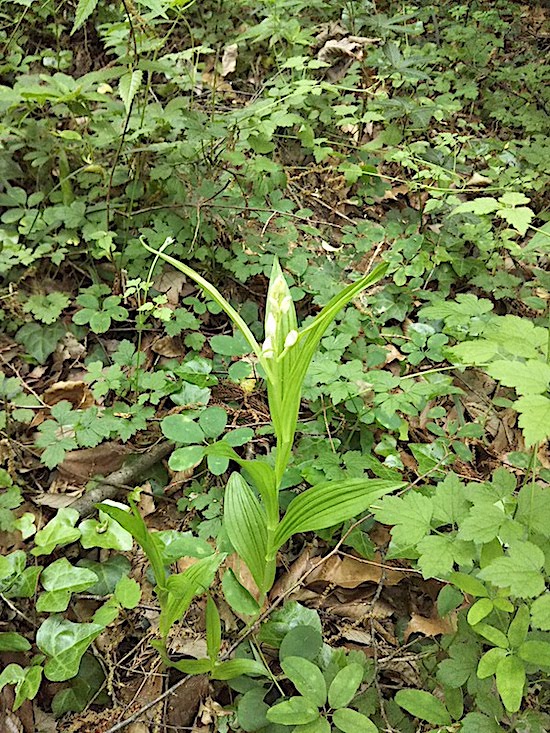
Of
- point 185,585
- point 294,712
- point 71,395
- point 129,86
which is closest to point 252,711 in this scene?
point 294,712

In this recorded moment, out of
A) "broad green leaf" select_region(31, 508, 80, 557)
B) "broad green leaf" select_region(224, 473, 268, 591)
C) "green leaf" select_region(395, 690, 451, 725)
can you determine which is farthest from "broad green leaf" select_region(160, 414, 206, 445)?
"green leaf" select_region(395, 690, 451, 725)

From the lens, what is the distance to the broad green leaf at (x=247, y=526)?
1357 mm

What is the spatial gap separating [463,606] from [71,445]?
1117mm

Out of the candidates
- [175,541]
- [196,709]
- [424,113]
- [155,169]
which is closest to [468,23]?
[424,113]

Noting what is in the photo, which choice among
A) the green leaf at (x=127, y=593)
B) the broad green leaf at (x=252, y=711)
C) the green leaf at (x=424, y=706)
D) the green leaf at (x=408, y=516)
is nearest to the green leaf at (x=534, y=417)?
the green leaf at (x=408, y=516)

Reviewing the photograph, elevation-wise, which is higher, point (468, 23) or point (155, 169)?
point (468, 23)

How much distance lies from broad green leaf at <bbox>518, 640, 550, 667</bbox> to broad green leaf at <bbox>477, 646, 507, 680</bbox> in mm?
36

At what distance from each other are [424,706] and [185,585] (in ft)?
1.75

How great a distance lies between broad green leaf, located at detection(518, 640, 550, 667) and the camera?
103 cm

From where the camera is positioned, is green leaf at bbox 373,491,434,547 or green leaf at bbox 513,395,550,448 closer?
green leaf at bbox 513,395,550,448

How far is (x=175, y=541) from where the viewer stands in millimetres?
1376

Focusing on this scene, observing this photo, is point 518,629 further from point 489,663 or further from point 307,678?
point 307,678

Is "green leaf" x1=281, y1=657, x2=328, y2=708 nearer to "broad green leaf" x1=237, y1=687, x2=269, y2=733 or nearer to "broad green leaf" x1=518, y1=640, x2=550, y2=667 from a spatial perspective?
"broad green leaf" x1=237, y1=687, x2=269, y2=733

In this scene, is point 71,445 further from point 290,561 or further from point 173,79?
point 173,79
